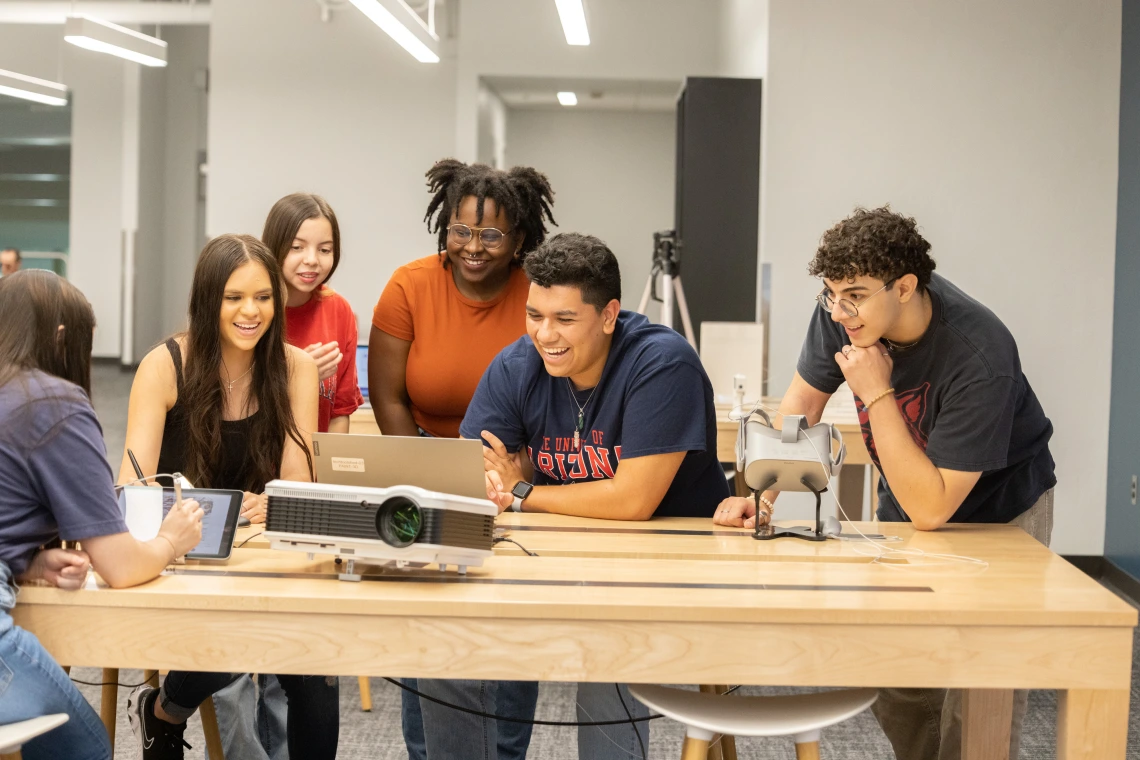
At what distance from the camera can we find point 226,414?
218 cm

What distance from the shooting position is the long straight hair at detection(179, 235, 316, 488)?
2.14 m

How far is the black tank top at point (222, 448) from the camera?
2154mm

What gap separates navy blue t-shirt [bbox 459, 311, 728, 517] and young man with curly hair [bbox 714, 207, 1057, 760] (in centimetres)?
14

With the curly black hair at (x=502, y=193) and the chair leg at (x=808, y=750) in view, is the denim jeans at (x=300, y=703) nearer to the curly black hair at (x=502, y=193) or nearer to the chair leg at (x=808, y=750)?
the chair leg at (x=808, y=750)

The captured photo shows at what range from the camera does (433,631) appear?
5.08ft

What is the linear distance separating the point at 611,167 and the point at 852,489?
653cm

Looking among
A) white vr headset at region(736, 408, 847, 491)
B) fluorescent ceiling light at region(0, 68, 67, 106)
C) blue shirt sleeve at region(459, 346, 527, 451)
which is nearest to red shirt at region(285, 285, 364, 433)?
blue shirt sleeve at region(459, 346, 527, 451)

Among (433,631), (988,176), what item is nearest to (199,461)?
(433,631)

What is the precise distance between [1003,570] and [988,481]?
0.39 m

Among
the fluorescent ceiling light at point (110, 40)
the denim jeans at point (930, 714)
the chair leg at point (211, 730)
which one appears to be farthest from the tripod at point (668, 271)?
the fluorescent ceiling light at point (110, 40)

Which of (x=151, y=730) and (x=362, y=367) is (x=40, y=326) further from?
(x=362, y=367)

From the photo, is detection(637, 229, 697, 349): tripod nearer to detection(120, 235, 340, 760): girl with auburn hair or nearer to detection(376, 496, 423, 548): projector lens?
Answer: detection(120, 235, 340, 760): girl with auburn hair

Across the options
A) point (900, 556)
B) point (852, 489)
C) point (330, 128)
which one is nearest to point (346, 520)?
point (900, 556)

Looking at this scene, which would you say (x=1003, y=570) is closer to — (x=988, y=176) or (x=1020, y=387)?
(x=1020, y=387)
